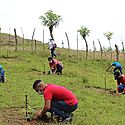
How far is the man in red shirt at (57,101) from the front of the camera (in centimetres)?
938

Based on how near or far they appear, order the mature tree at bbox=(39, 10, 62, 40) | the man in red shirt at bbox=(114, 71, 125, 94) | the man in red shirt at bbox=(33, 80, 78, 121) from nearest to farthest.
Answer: the man in red shirt at bbox=(33, 80, 78, 121), the man in red shirt at bbox=(114, 71, 125, 94), the mature tree at bbox=(39, 10, 62, 40)

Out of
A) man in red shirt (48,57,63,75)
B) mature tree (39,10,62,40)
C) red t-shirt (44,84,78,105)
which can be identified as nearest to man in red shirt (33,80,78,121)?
red t-shirt (44,84,78,105)

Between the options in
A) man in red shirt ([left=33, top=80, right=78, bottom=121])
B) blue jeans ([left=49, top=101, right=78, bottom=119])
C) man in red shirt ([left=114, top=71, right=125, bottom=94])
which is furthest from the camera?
man in red shirt ([left=114, top=71, right=125, bottom=94])

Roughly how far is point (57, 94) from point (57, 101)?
0.72 ft

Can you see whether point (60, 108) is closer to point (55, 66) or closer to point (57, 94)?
point (57, 94)

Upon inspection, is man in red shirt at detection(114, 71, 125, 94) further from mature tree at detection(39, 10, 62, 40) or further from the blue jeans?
mature tree at detection(39, 10, 62, 40)

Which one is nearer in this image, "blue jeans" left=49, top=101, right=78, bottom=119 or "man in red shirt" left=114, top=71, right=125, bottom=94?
"blue jeans" left=49, top=101, right=78, bottom=119

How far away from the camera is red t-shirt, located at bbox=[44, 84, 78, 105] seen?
9.38m

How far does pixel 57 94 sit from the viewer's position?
31.5 ft

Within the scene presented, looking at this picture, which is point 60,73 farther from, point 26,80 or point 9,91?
point 9,91

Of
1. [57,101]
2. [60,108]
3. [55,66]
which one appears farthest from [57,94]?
[55,66]

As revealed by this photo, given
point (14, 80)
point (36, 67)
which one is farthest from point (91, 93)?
point (36, 67)

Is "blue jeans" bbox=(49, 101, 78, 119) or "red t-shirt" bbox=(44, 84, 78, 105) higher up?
"red t-shirt" bbox=(44, 84, 78, 105)

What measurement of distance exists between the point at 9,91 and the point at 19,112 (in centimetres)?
393
